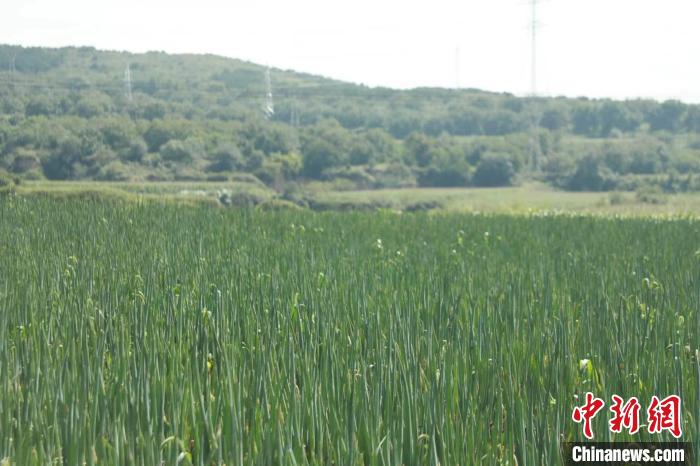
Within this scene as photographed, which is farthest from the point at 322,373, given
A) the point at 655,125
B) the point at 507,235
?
the point at 655,125

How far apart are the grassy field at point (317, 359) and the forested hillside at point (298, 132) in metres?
38.1

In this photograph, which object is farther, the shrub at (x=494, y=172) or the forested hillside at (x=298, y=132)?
the shrub at (x=494, y=172)

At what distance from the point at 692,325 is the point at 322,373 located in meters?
3.35

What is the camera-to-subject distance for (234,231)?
54.1 ft

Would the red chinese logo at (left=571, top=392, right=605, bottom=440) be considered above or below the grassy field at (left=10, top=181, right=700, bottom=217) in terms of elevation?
above

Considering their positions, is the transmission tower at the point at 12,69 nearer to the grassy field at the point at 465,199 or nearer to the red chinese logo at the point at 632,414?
the grassy field at the point at 465,199

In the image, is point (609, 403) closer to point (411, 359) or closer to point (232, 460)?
point (411, 359)

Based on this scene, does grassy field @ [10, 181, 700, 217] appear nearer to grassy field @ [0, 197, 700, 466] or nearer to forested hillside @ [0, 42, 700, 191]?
forested hillside @ [0, 42, 700, 191]

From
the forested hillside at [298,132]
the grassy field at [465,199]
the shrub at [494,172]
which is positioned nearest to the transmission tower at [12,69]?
the forested hillside at [298,132]

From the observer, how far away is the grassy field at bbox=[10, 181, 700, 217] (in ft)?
148

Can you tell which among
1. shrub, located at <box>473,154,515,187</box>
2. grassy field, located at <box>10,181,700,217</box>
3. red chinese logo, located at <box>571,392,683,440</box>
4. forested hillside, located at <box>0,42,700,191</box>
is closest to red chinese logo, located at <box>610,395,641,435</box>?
red chinese logo, located at <box>571,392,683,440</box>

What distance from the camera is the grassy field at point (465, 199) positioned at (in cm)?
4500

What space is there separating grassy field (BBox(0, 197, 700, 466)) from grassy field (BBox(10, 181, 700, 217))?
2926 centimetres

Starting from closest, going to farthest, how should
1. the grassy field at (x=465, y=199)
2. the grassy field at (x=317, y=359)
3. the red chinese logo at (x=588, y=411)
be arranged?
the grassy field at (x=317, y=359) → the red chinese logo at (x=588, y=411) → the grassy field at (x=465, y=199)
